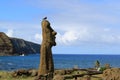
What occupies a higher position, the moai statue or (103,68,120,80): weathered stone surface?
the moai statue

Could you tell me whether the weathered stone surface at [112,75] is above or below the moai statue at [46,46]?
below

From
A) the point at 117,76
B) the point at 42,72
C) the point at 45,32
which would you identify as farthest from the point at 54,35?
the point at 117,76

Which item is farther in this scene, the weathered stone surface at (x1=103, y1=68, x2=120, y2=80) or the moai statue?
the moai statue

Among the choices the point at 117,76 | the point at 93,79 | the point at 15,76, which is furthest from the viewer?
the point at 15,76

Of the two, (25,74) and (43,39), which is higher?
(43,39)

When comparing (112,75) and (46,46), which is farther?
(46,46)

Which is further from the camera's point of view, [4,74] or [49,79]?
[4,74]

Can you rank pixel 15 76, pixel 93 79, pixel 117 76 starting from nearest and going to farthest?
pixel 117 76 → pixel 93 79 → pixel 15 76

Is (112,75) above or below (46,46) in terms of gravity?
below

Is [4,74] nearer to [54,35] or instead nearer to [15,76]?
[15,76]

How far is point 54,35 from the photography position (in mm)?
33688

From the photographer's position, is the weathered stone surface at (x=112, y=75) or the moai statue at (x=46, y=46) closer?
the weathered stone surface at (x=112, y=75)

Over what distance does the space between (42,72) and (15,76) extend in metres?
4.64

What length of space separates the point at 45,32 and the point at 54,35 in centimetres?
76
